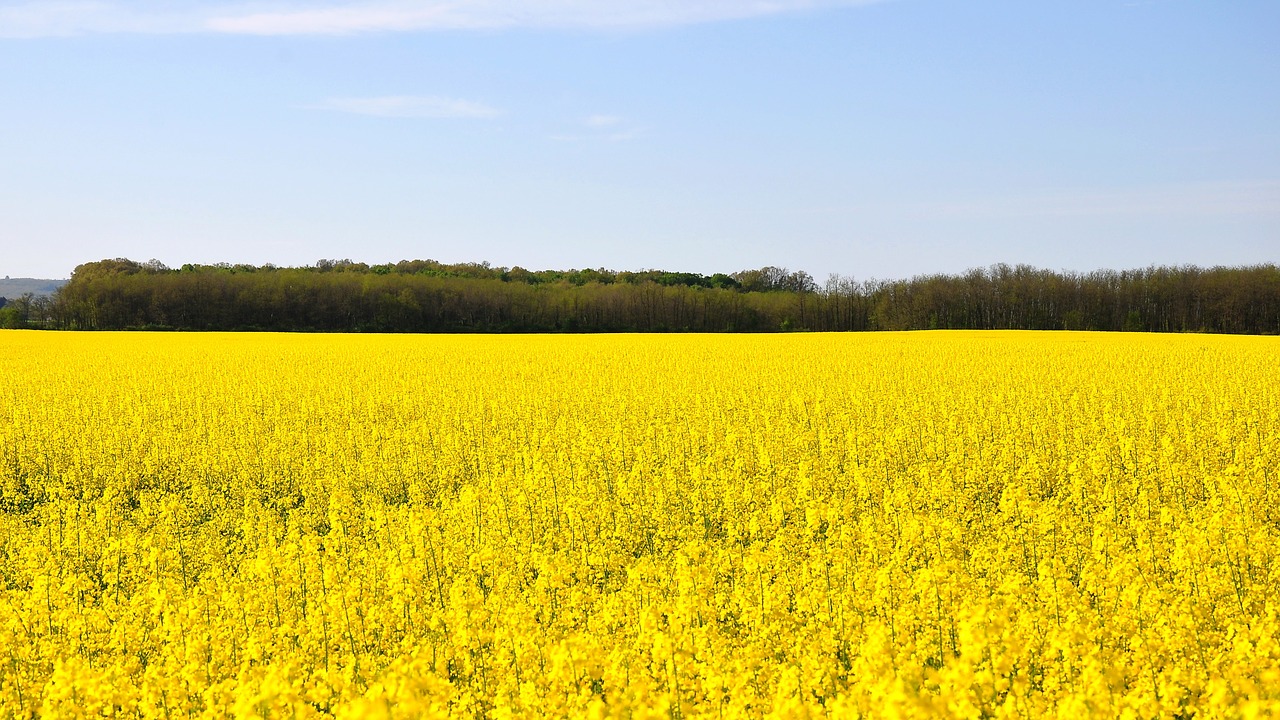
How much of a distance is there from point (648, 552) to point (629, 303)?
8010 cm

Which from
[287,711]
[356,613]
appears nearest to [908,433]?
[356,613]

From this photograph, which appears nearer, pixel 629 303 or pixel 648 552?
pixel 648 552

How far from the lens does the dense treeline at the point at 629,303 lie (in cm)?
7300

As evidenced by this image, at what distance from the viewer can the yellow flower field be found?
498cm

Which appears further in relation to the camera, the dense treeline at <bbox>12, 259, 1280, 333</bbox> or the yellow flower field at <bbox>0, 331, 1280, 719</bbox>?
the dense treeline at <bbox>12, 259, 1280, 333</bbox>

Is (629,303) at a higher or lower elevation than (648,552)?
higher

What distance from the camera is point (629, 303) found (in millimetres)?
89062

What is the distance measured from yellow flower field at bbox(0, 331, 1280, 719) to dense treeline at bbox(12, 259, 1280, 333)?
5728 centimetres

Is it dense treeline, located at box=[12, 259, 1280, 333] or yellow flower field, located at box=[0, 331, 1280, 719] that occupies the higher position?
dense treeline, located at box=[12, 259, 1280, 333]

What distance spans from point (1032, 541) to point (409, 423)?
1196cm

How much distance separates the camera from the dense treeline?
73.0 metres

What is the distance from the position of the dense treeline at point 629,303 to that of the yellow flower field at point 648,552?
188ft

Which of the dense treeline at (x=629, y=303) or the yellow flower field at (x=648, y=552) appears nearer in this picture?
the yellow flower field at (x=648, y=552)

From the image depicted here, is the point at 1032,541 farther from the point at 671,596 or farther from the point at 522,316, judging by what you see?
the point at 522,316
